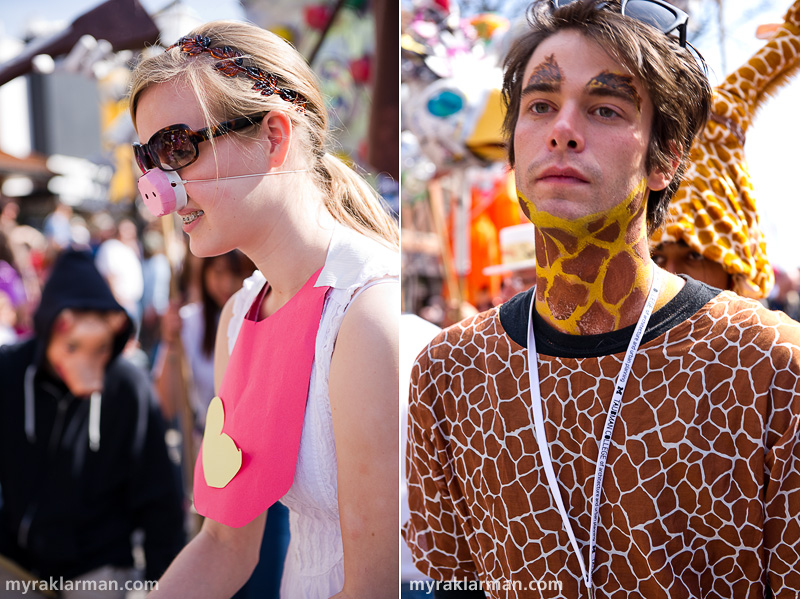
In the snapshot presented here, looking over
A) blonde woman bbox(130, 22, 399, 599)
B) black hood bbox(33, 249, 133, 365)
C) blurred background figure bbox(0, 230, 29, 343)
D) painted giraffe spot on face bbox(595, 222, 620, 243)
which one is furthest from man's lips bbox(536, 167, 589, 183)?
blurred background figure bbox(0, 230, 29, 343)

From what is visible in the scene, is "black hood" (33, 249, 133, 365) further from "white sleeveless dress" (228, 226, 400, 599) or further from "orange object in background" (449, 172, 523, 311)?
"orange object in background" (449, 172, 523, 311)

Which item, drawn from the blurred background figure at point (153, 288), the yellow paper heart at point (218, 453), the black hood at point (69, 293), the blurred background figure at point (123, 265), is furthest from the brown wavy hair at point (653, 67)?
the blurred background figure at point (153, 288)

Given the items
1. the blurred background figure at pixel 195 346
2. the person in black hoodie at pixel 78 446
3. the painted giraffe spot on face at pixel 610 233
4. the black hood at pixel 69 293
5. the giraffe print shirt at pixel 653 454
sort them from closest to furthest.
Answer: the giraffe print shirt at pixel 653 454 → the painted giraffe spot on face at pixel 610 233 → the person in black hoodie at pixel 78 446 → the black hood at pixel 69 293 → the blurred background figure at pixel 195 346

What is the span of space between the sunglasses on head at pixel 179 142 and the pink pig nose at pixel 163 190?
0.02m

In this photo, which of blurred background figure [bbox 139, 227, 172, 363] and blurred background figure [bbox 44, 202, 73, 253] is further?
blurred background figure [bbox 139, 227, 172, 363]

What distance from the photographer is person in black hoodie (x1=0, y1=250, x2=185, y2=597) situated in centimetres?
203

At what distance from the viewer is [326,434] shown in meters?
1.41

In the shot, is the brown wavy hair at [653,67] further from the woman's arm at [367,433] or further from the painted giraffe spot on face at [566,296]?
the woman's arm at [367,433]

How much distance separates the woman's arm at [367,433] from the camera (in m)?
1.38

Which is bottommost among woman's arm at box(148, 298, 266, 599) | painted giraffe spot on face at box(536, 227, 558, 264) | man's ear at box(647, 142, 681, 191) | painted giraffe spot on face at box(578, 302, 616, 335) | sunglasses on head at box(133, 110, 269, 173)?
woman's arm at box(148, 298, 266, 599)

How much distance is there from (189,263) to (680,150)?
1827mm

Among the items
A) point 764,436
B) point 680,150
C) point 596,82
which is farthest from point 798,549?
point 596,82

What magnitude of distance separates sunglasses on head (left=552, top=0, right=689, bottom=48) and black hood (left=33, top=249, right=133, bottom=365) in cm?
165

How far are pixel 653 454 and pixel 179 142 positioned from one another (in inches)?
44.0
